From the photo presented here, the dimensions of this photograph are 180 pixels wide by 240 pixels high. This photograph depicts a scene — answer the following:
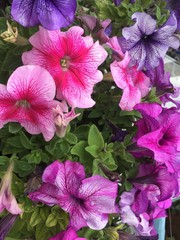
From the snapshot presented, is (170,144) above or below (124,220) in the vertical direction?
above

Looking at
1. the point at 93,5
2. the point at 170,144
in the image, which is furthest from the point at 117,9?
the point at 170,144

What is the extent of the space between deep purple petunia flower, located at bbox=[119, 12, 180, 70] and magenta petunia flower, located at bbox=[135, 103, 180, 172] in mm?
64

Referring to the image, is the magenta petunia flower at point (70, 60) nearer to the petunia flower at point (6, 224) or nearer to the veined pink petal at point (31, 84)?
the veined pink petal at point (31, 84)

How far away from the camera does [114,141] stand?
583 millimetres

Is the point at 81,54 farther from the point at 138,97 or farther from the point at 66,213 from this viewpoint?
the point at 66,213

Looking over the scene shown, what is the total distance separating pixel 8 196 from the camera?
53 centimetres

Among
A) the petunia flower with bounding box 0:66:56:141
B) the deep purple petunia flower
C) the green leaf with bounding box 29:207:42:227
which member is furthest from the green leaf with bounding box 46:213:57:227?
the deep purple petunia flower

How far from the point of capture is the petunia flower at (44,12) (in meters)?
0.46

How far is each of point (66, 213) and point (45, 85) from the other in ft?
0.59

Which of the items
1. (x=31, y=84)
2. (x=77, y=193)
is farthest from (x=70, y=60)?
(x=77, y=193)

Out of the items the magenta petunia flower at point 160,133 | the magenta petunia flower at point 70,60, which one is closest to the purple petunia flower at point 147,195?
the magenta petunia flower at point 160,133

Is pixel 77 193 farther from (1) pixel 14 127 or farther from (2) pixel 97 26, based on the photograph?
(2) pixel 97 26

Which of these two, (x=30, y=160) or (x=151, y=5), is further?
(x=151, y=5)

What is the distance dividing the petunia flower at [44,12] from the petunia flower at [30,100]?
2.0 inches
